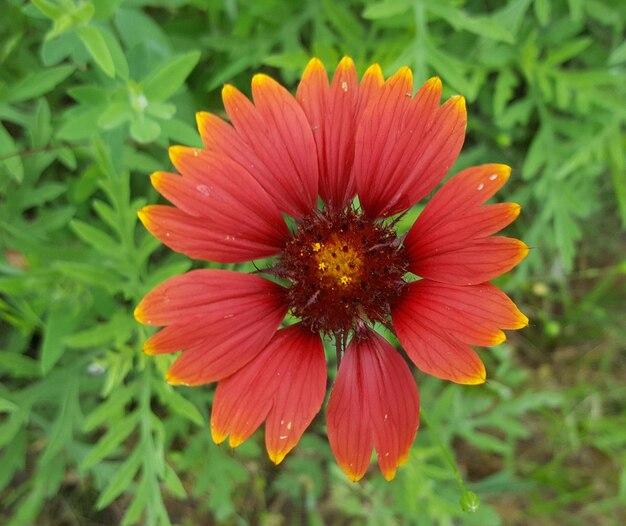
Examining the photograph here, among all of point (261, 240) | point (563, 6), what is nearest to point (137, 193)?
point (261, 240)

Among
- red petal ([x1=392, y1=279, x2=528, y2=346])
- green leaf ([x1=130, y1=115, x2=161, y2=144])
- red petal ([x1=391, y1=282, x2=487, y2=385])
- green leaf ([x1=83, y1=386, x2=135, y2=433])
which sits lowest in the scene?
green leaf ([x1=83, y1=386, x2=135, y2=433])

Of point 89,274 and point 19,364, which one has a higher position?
point 89,274

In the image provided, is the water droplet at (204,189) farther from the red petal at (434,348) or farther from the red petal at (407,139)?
the red petal at (434,348)

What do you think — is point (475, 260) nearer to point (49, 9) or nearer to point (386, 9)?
point (386, 9)

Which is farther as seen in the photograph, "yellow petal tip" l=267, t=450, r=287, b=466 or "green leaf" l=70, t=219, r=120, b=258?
"green leaf" l=70, t=219, r=120, b=258

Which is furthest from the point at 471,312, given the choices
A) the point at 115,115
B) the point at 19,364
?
the point at 19,364

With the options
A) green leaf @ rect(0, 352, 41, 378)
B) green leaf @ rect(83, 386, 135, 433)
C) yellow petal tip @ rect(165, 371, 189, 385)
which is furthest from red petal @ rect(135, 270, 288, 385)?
green leaf @ rect(0, 352, 41, 378)

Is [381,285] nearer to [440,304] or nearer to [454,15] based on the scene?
[440,304]

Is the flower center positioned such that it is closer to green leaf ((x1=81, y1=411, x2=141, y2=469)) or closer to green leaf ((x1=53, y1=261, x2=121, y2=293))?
green leaf ((x1=53, y1=261, x2=121, y2=293))
